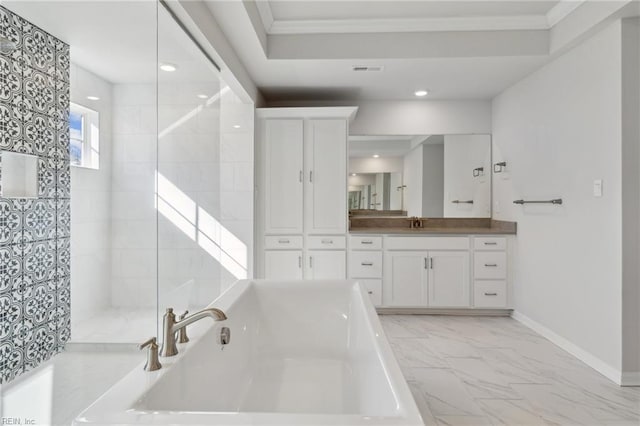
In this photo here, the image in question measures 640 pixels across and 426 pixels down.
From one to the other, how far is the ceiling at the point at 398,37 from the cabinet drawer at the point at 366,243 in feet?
5.23

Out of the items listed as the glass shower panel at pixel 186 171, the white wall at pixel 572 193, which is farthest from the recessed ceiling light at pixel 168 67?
the white wall at pixel 572 193

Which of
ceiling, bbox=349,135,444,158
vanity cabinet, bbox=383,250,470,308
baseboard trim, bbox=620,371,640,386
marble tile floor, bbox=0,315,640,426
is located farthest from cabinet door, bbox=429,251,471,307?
baseboard trim, bbox=620,371,640,386

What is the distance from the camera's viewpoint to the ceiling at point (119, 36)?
1.76 meters

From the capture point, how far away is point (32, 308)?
155cm

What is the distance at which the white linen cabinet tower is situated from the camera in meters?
3.69

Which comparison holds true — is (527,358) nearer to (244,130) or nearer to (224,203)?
(224,203)

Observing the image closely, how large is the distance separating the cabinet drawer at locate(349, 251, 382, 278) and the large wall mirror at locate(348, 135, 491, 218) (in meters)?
0.66

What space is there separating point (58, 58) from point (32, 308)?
1148 mm

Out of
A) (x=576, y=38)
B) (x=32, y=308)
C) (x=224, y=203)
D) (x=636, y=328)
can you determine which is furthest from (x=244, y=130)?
(x=636, y=328)

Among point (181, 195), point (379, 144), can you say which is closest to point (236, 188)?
point (181, 195)

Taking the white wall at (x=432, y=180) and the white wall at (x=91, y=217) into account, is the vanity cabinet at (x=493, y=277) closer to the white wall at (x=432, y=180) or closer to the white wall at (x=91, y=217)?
the white wall at (x=432, y=180)

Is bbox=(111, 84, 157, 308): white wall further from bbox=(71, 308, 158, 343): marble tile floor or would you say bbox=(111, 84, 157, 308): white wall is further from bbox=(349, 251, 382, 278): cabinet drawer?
bbox=(349, 251, 382, 278): cabinet drawer

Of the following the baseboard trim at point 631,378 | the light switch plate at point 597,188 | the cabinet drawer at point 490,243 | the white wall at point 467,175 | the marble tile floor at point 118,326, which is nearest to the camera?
the marble tile floor at point 118,326

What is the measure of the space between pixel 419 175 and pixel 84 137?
10.8 feet
